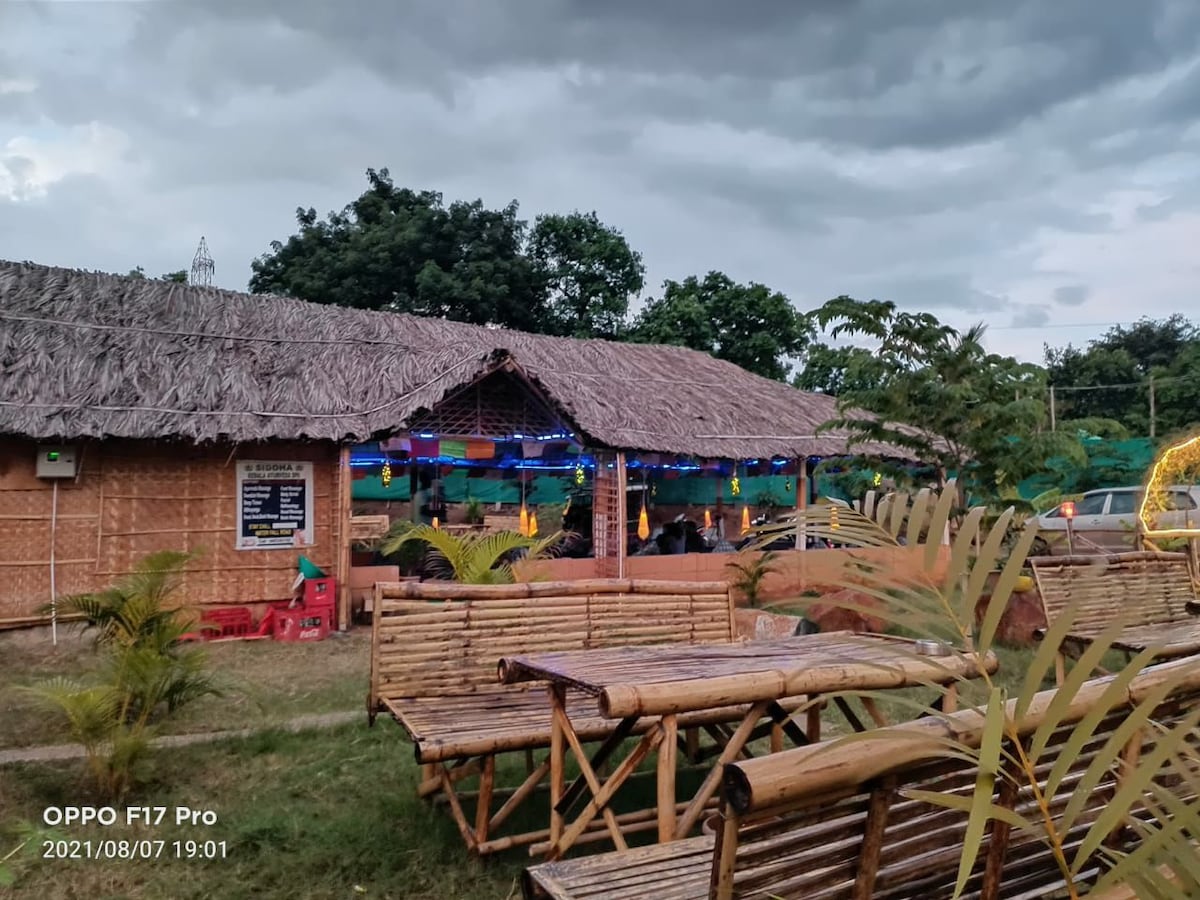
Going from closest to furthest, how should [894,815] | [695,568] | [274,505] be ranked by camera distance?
[894,815] < [274,505] < [695,568]

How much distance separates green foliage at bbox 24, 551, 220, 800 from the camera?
375 cm

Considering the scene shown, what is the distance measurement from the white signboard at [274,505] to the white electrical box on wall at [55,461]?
4.56 ft

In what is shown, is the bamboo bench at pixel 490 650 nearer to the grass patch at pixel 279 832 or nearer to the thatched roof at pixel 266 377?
the grass patch at pixel 279 832

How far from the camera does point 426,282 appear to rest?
20.4m

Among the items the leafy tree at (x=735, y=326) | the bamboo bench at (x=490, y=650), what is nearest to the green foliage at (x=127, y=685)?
the bamboo bench at (x=490, y=650)

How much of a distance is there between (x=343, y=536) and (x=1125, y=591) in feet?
21.6

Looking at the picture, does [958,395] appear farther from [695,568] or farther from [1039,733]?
[1039,733]

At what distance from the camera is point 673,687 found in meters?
2.42

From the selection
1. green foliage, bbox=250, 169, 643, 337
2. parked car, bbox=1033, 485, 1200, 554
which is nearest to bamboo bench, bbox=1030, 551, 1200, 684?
parked car, bbox=1033, 485, 1200, 554

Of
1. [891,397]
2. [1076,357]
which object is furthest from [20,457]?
[1076,357]

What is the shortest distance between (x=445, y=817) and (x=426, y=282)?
17838 mm

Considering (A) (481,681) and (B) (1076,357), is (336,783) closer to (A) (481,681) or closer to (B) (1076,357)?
(A) (481,681)

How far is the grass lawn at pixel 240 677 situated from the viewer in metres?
5.07
